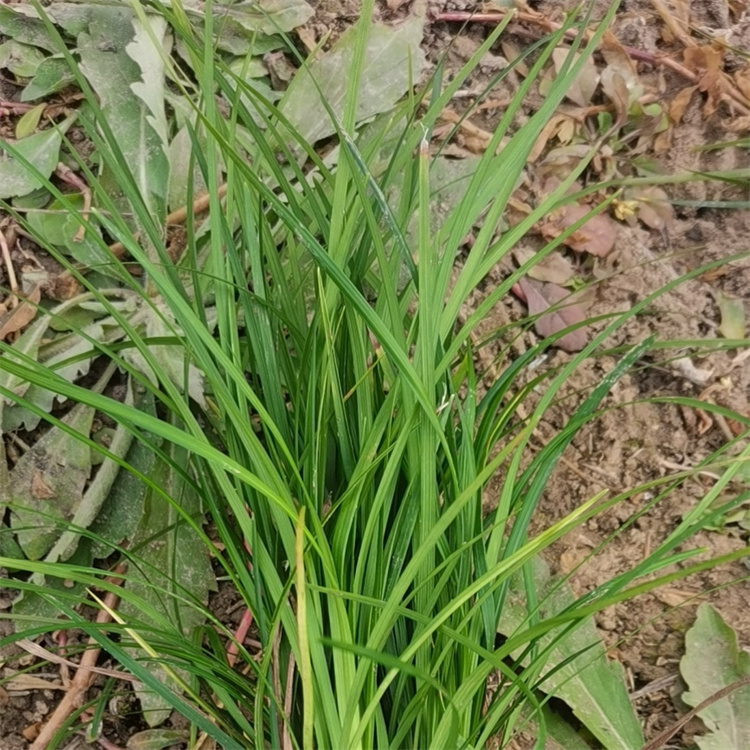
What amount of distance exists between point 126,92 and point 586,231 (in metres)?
0.64

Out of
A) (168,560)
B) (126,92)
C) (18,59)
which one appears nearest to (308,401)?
(168,560)

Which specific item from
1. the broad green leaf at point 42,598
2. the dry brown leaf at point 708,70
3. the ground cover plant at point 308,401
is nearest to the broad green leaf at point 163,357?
the ground cover plant at point 308,401

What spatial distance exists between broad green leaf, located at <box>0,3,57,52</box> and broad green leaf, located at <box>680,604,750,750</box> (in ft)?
3.63

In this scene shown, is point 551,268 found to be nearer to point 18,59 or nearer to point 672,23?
point 672,23

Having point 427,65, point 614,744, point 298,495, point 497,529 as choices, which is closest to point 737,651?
point 614,744

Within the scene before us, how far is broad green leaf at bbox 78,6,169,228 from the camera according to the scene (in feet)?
2.74

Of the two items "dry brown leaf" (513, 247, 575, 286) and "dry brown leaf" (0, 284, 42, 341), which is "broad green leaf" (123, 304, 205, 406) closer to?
"dry brown leaf" (0, 284, 42, 341)

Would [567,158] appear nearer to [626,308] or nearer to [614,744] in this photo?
[626,308]

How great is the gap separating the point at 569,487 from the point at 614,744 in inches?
11.3

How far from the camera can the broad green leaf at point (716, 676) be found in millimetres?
733

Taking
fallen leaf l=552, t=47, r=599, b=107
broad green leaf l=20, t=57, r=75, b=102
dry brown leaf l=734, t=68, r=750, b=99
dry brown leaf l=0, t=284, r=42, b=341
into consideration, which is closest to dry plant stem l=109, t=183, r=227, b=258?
dry brown leaf l=0, t=284, r=42, b=341

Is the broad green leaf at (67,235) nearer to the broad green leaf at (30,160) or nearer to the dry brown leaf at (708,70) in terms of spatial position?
the broad green leaf at (30,160)

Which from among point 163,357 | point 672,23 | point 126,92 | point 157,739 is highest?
point 672,23

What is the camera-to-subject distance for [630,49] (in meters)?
0.92
